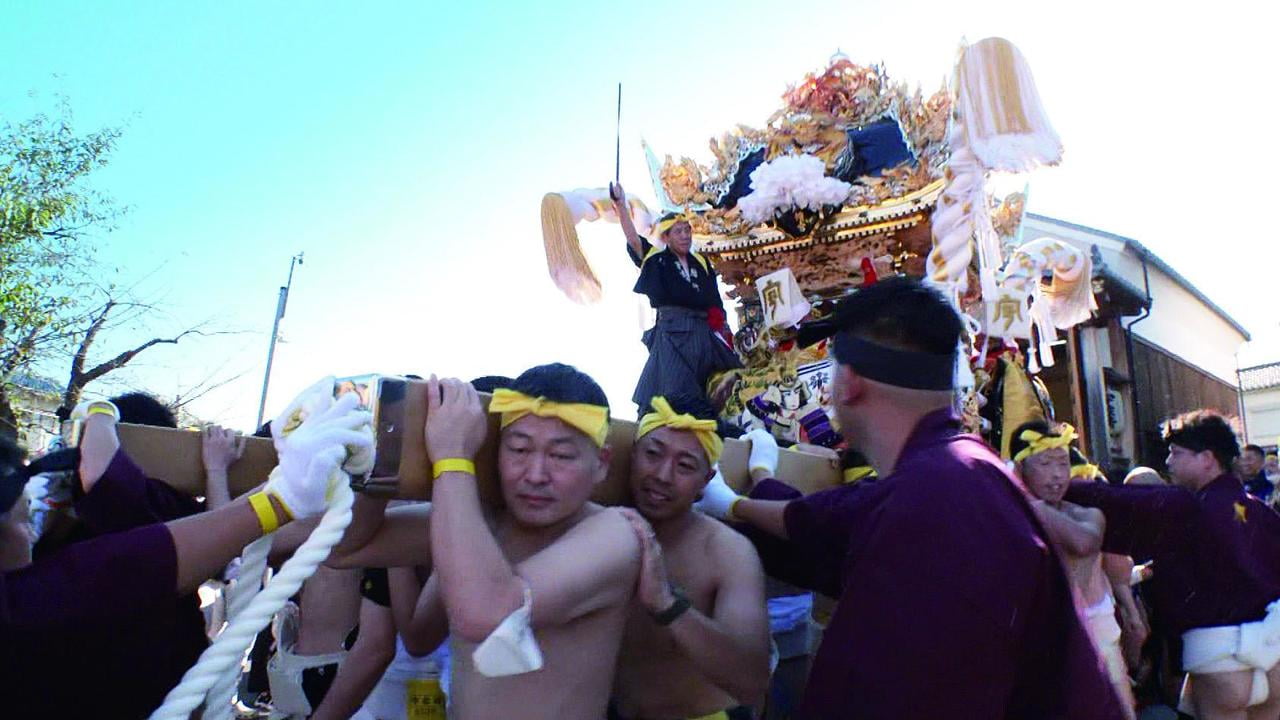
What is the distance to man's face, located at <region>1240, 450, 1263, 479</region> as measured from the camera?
791 cm

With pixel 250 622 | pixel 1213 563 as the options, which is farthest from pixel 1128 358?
pixel 250 622

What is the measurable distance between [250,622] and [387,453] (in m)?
0.44

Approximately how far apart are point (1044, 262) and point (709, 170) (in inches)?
133

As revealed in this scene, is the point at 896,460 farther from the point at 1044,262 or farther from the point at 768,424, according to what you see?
the point at 1044,262

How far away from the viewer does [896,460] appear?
178 cm

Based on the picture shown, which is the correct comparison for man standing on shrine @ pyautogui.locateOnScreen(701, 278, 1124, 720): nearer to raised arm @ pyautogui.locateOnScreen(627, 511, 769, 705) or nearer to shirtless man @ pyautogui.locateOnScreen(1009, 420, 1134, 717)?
raised arm @ pyautogui.locateOnScreen(627, 511, 769, 705)

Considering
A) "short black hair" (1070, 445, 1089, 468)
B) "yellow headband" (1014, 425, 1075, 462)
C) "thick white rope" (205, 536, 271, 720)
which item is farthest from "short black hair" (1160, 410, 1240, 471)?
"thick white rope" (205, 536, 271, 720)

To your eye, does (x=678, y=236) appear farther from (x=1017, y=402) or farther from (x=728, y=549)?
(x=728, y=549)

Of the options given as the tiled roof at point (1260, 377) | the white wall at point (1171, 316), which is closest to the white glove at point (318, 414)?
the white wall at point (1171, 316)

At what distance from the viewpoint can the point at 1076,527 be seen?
377cm

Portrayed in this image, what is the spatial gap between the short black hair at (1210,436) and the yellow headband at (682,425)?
11.4 ft

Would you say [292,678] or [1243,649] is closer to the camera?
[292,678]

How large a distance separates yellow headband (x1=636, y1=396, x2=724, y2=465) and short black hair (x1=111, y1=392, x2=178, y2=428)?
1593 millimetres

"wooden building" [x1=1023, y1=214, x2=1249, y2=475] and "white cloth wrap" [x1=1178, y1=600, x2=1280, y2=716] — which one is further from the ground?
"white cloth wrap" [x1=1178, y1=600, x2=1280, y2=716]
